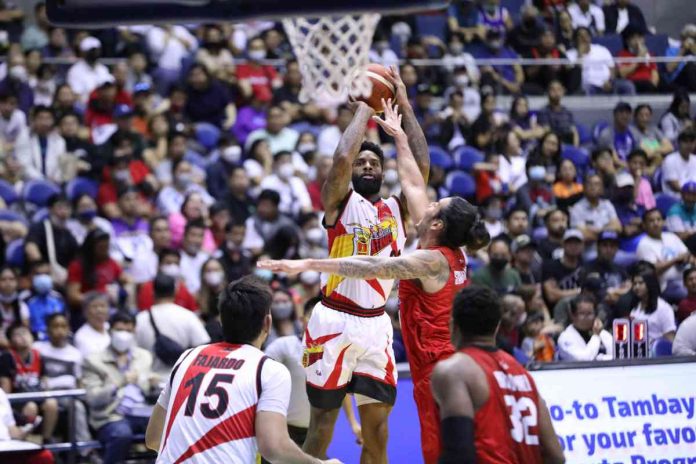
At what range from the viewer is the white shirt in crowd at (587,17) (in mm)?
18875

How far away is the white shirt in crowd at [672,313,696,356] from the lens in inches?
373

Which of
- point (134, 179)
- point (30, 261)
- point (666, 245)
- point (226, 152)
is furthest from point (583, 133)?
point (30, 261)

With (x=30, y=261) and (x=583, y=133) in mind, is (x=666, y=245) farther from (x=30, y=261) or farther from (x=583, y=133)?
(x=30, y=261)

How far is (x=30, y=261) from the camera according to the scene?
11938mm

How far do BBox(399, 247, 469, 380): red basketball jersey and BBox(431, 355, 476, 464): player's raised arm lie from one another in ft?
6.30

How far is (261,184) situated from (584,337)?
4998 millimetres

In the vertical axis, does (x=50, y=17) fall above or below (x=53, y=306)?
above

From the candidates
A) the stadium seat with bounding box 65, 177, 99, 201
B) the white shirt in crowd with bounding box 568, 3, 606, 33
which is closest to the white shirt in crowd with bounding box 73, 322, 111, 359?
the stadium seat with bounding box 65, 177, 99, 201

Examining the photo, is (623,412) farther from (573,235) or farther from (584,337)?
(573,235)

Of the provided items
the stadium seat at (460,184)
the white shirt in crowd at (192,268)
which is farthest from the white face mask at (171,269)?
the stadium seat at (460,184)

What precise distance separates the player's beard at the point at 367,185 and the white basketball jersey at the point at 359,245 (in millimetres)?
47

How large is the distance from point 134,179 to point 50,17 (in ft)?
23.2

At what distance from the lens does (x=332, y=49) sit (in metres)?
9.02

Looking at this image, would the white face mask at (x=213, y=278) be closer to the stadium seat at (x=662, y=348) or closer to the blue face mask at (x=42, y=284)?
the blue face mask at (x=42, y=284)
